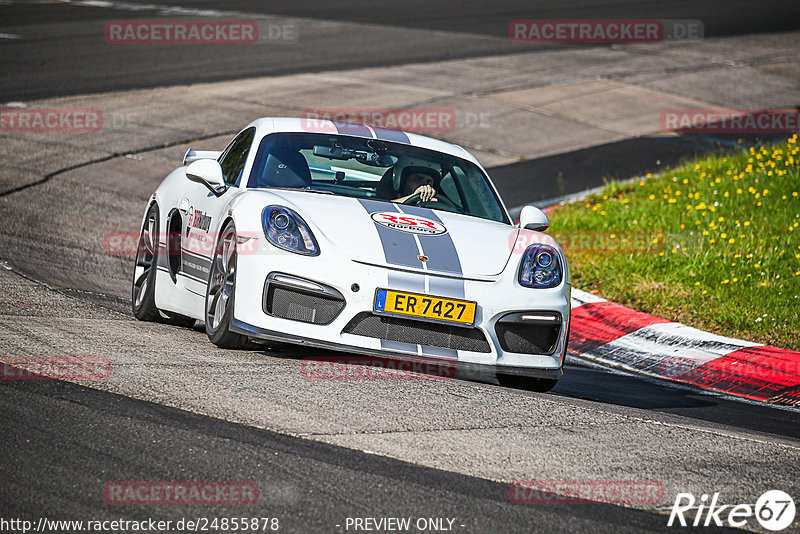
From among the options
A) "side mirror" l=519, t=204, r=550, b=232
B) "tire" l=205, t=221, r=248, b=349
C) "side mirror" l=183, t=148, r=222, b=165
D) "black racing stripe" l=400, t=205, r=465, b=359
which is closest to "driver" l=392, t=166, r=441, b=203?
"side mirror" l=519, t=204, r=550, b=232

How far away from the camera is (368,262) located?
5.32 metres

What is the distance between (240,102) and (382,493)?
13.5 metres

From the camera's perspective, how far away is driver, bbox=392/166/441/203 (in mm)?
6465

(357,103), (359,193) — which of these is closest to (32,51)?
(357,103)

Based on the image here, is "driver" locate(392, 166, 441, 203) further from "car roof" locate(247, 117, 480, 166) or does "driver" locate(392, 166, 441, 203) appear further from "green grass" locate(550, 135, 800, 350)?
"green grass" locate(550, 135, 800, 350)

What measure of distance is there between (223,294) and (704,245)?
217 inches

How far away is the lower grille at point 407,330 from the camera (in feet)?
17.3

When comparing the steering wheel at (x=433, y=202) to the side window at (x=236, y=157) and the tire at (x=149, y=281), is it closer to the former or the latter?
the side window at (x=236, y=157)

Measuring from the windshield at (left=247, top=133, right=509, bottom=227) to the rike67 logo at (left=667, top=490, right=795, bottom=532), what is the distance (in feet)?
9.59

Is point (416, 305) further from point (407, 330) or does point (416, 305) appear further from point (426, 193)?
point (426, 193)

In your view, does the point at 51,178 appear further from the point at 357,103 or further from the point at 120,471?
the point at 120,471

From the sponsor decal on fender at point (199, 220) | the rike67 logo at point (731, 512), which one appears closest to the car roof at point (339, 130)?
the sponsor decal on fender at point (199, 220)

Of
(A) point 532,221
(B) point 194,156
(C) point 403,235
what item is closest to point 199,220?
(B) point 194,156

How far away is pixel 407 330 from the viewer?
5.30 metres
